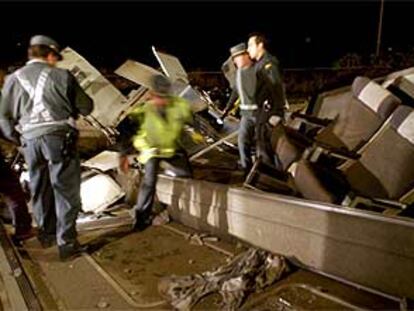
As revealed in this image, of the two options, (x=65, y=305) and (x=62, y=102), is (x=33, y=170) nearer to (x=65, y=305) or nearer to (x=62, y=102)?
(x=62, y=102)

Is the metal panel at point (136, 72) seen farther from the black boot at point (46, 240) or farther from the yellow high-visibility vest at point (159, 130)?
the black boot at point (46, 240)

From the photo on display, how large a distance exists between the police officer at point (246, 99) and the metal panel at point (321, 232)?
124 centimetres

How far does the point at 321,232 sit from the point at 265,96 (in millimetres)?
2310

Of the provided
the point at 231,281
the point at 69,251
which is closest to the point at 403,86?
the point at 231,281

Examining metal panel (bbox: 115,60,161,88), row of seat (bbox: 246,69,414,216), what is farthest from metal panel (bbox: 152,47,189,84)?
row of seat (bbox: 246,69,414,216)

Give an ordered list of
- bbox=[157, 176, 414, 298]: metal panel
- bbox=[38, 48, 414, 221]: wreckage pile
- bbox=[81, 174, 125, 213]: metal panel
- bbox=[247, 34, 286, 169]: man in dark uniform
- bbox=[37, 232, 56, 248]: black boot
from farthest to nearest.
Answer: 1. bbox=[247, 34, 286, 169]: man in dark uniform
2. bbox=[81, 174, 125, 213]: metal panel
3. bbox=[37, 232, 56, 248]: black boot
4. bbox=[38, 48, 414, 221]: wreckage pile
5. bbox=[157, 176, 414, 298]: metal panel

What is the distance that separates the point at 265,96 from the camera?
5.35 m

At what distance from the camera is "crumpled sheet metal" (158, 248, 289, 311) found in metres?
3.12

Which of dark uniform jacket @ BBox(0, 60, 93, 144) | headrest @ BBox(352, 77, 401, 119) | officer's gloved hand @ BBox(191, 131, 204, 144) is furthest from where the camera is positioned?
officer's gloved hand @ BBox(191, 131, 204, 144)

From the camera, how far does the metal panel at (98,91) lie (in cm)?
665

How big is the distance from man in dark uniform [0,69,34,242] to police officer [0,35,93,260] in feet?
1.80

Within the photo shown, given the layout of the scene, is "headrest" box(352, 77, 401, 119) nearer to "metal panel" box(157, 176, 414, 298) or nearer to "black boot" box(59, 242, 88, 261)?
"metal panel" box(157, 176, 414, 298)

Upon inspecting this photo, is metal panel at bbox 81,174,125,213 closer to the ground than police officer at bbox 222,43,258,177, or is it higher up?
closer to the ground

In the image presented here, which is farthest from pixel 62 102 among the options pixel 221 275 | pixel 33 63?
pixel 221 275
